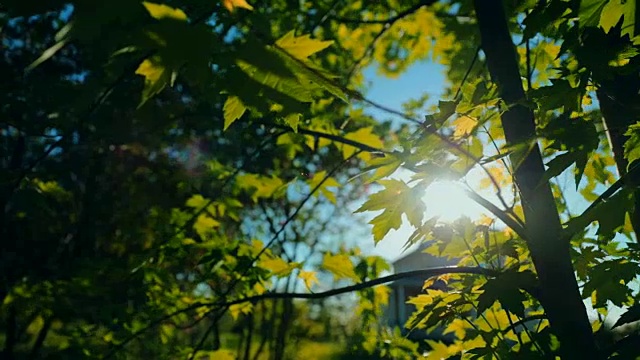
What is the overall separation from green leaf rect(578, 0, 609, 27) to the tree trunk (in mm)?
354

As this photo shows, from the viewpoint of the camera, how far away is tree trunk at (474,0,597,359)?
172 centimetres

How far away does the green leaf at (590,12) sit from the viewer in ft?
4.72

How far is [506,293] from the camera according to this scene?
1712 mm

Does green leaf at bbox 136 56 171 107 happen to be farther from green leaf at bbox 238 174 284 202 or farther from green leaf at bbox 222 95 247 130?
green leaf at bbox 238 174 284 202

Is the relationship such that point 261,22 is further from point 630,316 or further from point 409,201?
point 630,316

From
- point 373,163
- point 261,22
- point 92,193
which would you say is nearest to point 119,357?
point 373,163

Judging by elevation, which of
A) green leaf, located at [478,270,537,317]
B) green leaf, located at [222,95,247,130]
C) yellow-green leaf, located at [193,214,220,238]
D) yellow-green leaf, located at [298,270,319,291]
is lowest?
green leaf, located at [478,270,537,317]

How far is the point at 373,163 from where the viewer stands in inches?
68.7

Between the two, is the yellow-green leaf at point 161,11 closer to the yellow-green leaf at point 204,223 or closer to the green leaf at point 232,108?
the green leaf at point 232,108

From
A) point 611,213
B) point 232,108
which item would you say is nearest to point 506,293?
point 611,213

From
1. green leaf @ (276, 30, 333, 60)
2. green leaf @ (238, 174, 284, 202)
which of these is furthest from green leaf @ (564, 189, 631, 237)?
green leaf @ (238, 174, 284, 202)

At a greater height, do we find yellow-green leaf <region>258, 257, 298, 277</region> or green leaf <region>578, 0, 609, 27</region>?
green leaf <region>578, 0, 609, 27</region>

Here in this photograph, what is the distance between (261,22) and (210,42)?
52 cm

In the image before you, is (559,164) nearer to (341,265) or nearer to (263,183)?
(341,265)
